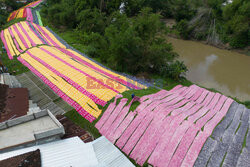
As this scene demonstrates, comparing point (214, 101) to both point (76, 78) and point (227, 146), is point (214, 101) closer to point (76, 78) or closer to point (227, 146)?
point (227, 146)

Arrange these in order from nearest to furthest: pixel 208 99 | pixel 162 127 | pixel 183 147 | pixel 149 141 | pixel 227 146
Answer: pixel 227 146, pixel 183 147, pixel 149 141, pixel 162 127, pixel 208 99

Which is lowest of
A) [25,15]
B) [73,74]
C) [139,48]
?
[73,74]

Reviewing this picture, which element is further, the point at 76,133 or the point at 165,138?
the point at 165,138

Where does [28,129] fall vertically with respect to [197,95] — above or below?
below

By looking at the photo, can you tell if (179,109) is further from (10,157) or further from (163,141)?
(10,157)

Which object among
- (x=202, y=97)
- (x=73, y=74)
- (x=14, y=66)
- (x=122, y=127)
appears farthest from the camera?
(x=14, y=66)

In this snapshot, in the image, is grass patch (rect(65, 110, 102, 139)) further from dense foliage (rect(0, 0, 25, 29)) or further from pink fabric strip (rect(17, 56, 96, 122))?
dense foliage (rect(0, 0, 25, 29))

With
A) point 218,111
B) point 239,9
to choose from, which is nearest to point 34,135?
point 218,111

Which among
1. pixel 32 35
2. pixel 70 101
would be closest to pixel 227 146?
pixel 70 101
